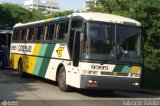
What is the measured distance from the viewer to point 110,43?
632 inches

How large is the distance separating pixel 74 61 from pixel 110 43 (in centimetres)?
146

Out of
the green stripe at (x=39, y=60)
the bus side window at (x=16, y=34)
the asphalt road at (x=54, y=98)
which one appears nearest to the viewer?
the asphalt road at (x=54, y=98)

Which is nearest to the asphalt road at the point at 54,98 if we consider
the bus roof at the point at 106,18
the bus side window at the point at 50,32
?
the bus side window at the point at 50,32

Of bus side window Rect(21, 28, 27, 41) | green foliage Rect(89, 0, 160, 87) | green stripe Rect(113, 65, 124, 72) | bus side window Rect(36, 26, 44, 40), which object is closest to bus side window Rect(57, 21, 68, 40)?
bus side window Rect(36, 26, 44, 40)

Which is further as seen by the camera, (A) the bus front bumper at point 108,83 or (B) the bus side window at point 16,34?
(B) the bus side window at point 16,34

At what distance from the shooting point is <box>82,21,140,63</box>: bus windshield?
51.7 ft

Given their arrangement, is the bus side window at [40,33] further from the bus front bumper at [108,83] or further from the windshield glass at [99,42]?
the bus front bumper at [108,83]

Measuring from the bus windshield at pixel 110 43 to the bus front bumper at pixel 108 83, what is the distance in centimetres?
66

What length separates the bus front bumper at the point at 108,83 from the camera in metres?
15.7

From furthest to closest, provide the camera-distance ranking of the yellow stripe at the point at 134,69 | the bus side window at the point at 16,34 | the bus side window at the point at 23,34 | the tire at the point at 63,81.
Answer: the bus side window at the point at 16,34, the bus side window at the point at 23,34, the tire at the point at 63,81, the yellow stripe at the point at 134,69

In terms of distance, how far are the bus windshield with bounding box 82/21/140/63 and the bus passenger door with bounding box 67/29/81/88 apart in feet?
1.87

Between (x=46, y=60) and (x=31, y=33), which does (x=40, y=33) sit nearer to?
(x=31, y=33)

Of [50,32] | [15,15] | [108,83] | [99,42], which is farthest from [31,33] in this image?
[15,15]

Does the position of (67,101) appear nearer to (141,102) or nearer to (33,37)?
(141,102)
